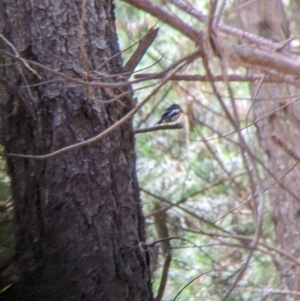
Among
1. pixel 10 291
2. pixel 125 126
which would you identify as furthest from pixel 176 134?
pixel 10 291

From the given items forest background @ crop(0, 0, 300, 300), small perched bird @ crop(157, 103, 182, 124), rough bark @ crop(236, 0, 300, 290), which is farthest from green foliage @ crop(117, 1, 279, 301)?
small perched bird @ crop(157, 103, 182, 124)

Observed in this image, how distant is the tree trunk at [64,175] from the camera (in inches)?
80.0

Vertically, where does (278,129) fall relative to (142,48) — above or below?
above

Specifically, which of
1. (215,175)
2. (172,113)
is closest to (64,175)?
(172,113)

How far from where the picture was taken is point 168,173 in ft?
14.1

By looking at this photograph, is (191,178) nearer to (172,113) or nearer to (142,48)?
(172,113)

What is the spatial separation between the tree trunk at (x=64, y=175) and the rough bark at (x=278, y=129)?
70.1 inches

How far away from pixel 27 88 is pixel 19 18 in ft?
0.80

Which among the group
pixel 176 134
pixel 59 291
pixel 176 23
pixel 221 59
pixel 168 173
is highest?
pixel 176 134

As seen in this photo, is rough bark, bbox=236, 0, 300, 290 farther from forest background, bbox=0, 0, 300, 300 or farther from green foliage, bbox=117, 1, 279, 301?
green foliage, bbox=117, 1, 279, 301

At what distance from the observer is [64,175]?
2.04 m

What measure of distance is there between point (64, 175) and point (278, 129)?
2.12 meters

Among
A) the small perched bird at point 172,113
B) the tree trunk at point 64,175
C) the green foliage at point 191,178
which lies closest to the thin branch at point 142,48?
the tree trunk at point 64,175

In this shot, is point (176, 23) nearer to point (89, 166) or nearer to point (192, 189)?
point (89, 166)
